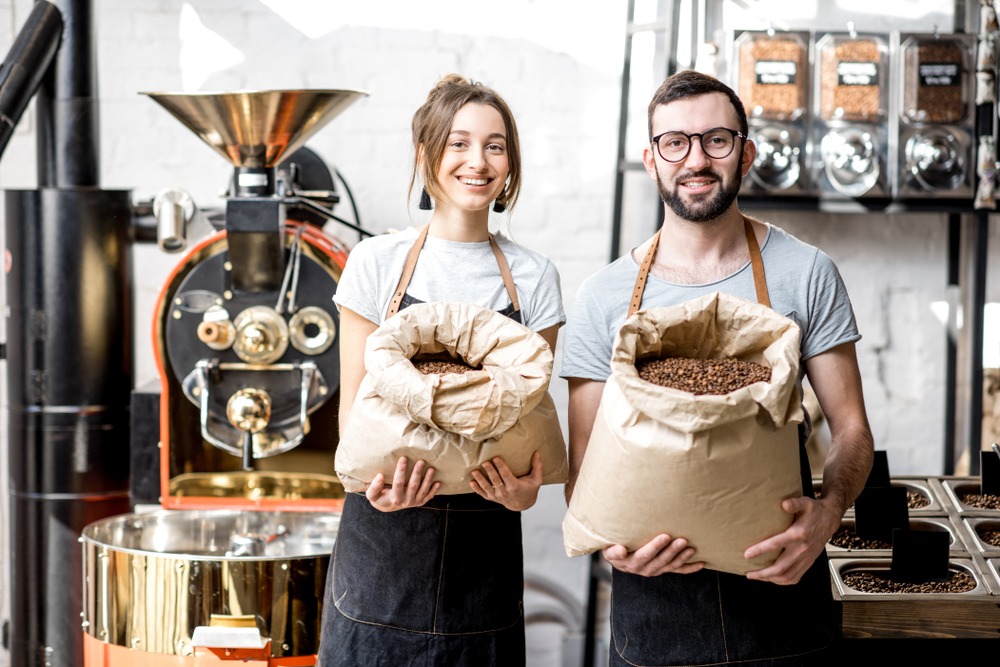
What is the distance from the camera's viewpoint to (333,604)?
1.67 metres

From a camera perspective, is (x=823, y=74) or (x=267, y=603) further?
(x=823, y=74)

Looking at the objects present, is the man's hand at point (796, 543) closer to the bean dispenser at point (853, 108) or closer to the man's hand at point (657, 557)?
the man's hand at point (657, 557)

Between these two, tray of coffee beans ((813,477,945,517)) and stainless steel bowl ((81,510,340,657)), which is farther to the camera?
tray of coffee beans ((813,477,945,517))

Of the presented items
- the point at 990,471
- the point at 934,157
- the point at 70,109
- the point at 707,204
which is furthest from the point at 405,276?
the point at 934,157

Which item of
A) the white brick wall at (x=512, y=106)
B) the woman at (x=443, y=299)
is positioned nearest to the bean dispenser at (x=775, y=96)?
the white brick wall at (x=512, y=106)

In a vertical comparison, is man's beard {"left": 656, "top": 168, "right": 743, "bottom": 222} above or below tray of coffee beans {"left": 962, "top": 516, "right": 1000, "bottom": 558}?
above

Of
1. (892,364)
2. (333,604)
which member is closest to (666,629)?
(333,604)

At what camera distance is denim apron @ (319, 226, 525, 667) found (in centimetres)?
160

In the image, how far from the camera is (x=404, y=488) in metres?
1.39

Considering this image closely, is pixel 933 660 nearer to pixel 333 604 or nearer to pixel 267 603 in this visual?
pixel 333 604

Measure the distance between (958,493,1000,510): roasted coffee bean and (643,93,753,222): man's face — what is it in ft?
3.40

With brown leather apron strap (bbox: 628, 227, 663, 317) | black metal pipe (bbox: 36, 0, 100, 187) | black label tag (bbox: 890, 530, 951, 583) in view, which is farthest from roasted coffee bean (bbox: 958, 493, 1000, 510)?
black metal pipe (bbox: 36, 0, 100, 187)

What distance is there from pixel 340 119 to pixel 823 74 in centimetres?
125

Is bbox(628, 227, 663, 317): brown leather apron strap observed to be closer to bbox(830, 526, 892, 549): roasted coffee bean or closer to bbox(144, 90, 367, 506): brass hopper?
bbox(830, 526, 892, 549): roasted coffee bean
